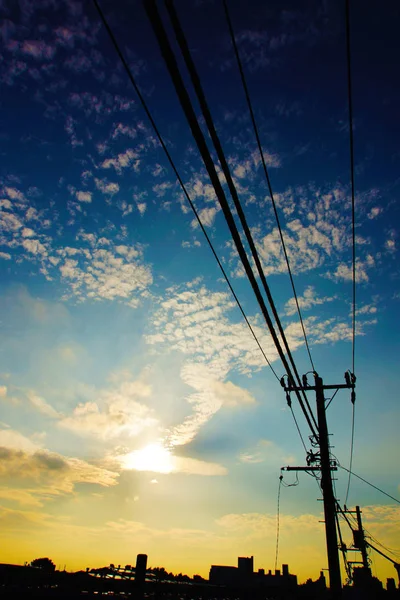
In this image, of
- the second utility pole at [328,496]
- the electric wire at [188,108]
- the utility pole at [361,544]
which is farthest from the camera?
the utility pole at [361,544]

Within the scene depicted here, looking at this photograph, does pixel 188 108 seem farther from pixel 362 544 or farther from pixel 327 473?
pixel 362 544

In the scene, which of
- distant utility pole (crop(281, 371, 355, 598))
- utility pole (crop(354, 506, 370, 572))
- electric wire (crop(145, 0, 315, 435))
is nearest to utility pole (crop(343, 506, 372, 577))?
utility pole (crop(354, 506, 370, 572))

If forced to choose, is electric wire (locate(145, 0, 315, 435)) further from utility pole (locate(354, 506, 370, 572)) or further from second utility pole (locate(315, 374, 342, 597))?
utility pole (locate(354, 506, 370, 572))

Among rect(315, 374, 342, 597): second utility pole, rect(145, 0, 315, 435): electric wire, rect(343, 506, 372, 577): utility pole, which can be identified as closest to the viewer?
rect(145, 0, 315, 435): electric wire

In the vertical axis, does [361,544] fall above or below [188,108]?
below

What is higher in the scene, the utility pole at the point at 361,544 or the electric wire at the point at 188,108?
the electric wire at the point at 188,108

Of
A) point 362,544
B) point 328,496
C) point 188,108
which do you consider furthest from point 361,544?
point 188,108

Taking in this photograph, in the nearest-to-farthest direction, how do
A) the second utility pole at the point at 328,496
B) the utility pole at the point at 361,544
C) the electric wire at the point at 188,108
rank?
the electric wire at the point at 188,108, the second utility pole at the point at 328,496, the utility pole at the point at 361,544

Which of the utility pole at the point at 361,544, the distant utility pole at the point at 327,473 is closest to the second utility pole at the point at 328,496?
the distant utility pole at the point at 327,473

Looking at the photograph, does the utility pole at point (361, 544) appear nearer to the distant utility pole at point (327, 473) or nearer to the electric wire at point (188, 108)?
the distant utility pole at point (327, 473)

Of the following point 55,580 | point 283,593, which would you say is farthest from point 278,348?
point 283,593

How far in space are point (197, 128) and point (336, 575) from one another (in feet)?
46.7

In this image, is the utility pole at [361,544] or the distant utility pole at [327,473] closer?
the distant utility pole at [327,473]

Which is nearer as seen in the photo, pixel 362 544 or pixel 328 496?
pixel 328 496
